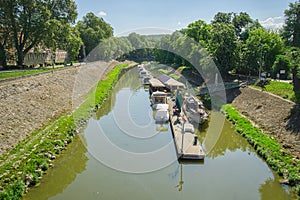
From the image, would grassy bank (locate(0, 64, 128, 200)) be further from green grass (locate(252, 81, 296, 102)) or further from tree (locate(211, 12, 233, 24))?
tree (locate(211, 12, 233, 24))

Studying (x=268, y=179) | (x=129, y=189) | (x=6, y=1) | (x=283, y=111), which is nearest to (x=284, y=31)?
(x=283, y=111)

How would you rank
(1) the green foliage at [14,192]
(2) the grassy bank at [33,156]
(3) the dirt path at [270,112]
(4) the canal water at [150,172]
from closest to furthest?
(1) the green foliage at [14,192]
(2) the grassy bank at [33,156]
(4) the canal water at [150,172]
(3) the dirt path at [270,112]

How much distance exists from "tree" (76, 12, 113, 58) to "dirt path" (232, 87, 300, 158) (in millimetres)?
48929

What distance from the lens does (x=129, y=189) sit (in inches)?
425

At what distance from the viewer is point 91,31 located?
64250mm

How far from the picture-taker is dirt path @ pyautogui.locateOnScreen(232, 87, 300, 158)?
14.4 metres

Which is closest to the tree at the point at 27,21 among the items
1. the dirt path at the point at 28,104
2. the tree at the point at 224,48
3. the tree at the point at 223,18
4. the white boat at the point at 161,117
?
the dirt path at the point at 28,104

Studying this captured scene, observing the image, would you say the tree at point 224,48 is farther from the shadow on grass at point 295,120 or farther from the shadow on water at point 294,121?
the shadow on water at point 294,121

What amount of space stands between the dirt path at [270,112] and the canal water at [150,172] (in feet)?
6.45

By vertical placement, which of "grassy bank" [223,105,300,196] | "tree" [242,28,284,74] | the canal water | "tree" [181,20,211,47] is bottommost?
the canal water

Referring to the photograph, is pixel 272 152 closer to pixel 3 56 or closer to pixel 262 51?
pixel 262 51

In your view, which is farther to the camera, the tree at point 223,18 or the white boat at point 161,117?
the tree at point 223,18

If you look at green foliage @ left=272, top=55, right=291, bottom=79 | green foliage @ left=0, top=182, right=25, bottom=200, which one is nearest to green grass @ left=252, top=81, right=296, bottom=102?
green foliage @ left=272, top=55, right=291, bottom=79

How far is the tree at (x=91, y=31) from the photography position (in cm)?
6419
